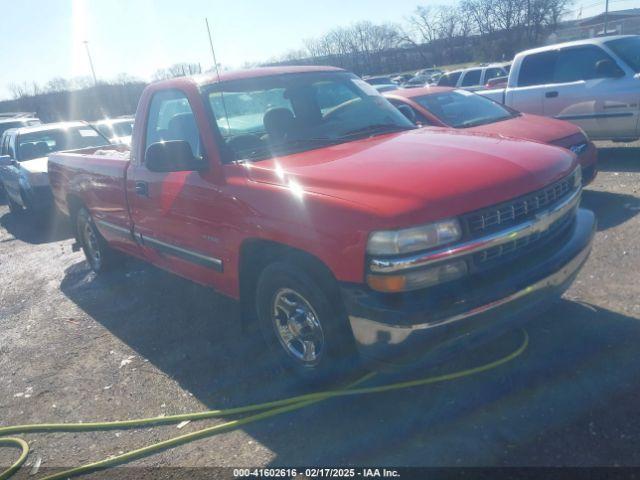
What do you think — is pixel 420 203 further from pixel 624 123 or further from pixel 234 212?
pixel 624 123

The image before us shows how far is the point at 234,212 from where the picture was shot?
11.7ft

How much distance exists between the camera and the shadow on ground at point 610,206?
5926mm

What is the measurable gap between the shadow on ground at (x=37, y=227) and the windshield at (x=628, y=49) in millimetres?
9200

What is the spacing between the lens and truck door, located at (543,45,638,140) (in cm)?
833

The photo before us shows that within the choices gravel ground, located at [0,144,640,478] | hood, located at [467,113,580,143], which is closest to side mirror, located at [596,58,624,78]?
hood, located at [467,113,580,143]

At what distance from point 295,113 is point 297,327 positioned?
1.75 metres

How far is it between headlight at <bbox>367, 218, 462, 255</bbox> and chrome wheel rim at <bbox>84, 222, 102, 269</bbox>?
14.8 ft

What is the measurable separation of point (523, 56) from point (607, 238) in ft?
17.8

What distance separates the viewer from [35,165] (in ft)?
34.4

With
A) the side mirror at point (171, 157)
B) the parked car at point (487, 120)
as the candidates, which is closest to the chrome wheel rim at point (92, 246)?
the side mirror at point (171, 157)

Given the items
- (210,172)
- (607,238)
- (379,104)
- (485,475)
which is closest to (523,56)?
(607,238)

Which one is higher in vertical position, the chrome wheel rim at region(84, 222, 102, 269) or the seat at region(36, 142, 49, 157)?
the seat at region(36, 142, 49, 157)

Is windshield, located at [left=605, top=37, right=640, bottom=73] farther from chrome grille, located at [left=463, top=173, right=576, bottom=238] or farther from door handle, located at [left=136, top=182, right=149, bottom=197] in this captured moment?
door handle, located at [left=136, top=182, right=149, bottom=197]

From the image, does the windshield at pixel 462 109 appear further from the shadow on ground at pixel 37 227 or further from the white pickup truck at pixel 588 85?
the shadow on ground at pixel 37 227
